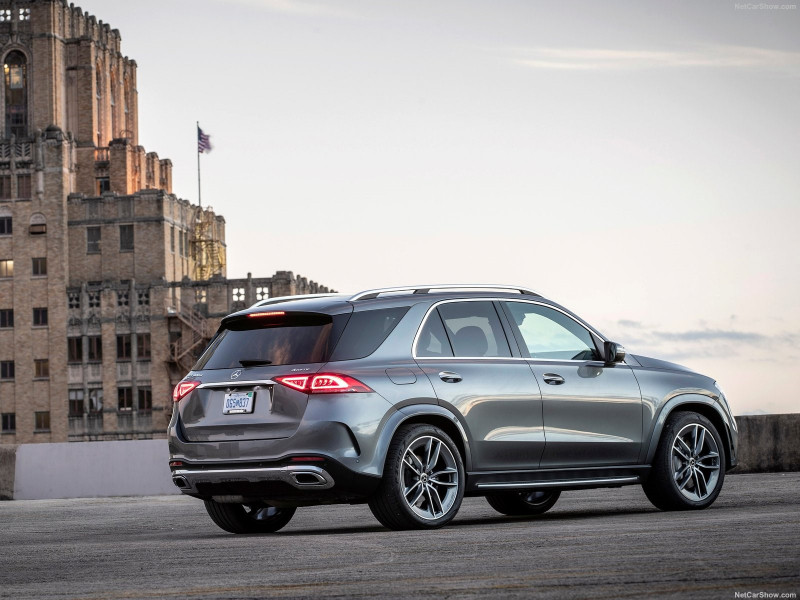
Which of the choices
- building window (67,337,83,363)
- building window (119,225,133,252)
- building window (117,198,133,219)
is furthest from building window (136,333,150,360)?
building window (117,198,133,219)

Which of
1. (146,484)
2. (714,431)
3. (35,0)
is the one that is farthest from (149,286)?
(714,431)

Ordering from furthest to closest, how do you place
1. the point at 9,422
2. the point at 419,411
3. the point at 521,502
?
the point at 9,422 < the point at 521,502 < the point at 419,411

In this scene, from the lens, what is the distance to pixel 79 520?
1636cm

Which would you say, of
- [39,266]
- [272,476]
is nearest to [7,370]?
[39,266]

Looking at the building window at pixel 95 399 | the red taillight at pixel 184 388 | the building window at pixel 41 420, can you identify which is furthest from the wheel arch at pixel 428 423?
the building window at pixel 41 420

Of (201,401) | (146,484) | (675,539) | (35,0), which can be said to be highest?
(35,0)

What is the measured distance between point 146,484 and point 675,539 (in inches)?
789

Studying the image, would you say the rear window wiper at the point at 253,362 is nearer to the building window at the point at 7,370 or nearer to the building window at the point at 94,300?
the building window at the point at 94,300

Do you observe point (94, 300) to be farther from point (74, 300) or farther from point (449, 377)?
point (449, 377)

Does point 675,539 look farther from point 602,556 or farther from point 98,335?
point 98,335

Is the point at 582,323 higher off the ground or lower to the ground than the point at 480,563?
higher

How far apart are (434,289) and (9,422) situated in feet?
264

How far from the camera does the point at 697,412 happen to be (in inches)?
492

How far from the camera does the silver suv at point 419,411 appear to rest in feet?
33.4
